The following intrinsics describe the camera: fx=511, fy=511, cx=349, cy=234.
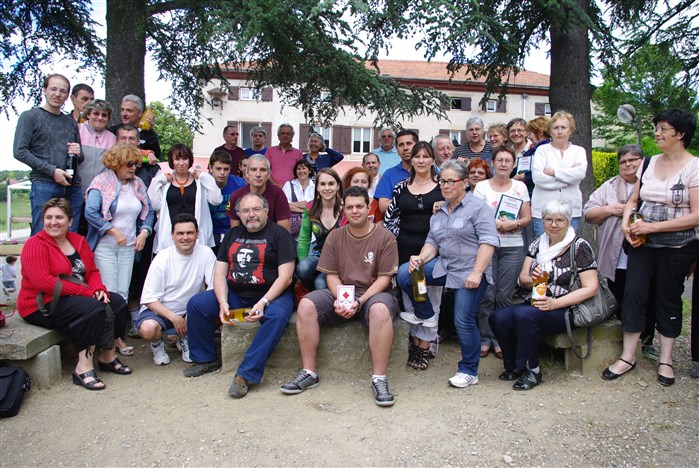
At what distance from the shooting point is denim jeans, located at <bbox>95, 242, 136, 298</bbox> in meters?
4.76

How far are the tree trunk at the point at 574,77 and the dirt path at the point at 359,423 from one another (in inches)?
226

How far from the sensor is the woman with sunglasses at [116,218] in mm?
4754

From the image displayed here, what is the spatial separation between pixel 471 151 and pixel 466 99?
2989cm

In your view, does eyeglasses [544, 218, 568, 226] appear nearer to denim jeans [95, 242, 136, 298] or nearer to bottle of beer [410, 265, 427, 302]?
bottle of beer [410, 265, 427, 302]

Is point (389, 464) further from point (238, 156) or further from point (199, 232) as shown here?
point (238, 156)

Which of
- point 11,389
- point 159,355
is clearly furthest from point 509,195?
point 11,389

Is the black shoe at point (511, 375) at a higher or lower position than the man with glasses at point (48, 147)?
lower

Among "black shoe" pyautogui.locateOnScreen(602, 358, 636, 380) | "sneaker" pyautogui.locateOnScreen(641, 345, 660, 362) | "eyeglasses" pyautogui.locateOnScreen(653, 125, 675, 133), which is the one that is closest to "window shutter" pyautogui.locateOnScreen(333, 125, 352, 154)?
"sneaker" pyautogui.locateOnScreen(641, 345, 660, 362)

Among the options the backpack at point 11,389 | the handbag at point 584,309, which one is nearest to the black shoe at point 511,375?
the handbag at point 584,309

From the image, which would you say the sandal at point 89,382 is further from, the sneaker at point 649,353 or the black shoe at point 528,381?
the sneaker at point 649,353

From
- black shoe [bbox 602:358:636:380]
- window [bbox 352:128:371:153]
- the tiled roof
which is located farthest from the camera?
the tiled roof

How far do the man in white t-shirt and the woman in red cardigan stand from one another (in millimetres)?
339

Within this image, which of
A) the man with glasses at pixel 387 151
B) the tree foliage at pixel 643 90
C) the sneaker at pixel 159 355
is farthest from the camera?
the tree foliage at pixel 643 90

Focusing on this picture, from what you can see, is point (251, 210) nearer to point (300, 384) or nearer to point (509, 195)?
point (300, 384)
